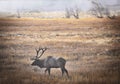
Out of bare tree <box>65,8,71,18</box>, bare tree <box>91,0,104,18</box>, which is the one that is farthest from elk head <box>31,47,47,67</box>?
bare tree <box>91,0,104,18</box>

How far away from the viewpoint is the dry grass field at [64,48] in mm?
4211

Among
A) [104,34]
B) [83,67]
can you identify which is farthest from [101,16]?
[83,67]

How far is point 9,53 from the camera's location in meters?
4.27

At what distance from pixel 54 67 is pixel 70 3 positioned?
2.71 ft

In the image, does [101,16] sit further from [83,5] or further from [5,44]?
[5,44]

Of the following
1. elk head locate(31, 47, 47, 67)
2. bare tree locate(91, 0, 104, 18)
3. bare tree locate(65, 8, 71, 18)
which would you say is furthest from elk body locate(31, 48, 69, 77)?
bare tree locate(91, 0, 104, 18)

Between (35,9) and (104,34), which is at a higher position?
(35,9)

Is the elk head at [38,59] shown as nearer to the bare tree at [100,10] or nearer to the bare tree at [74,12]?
the bare tree at [74,12]

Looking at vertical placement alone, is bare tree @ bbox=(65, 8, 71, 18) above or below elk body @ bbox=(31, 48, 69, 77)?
above

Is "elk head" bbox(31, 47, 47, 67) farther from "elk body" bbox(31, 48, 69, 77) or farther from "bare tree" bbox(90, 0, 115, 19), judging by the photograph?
"bare tree" bbox(90, 0, 115, 19)

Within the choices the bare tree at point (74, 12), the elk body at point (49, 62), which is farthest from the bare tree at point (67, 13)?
the elk body at point (49, 62)

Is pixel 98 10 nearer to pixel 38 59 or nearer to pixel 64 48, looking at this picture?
pixel 64 48

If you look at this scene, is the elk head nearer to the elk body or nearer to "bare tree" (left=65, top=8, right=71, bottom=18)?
the elk body

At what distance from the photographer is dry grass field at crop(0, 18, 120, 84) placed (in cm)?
421
